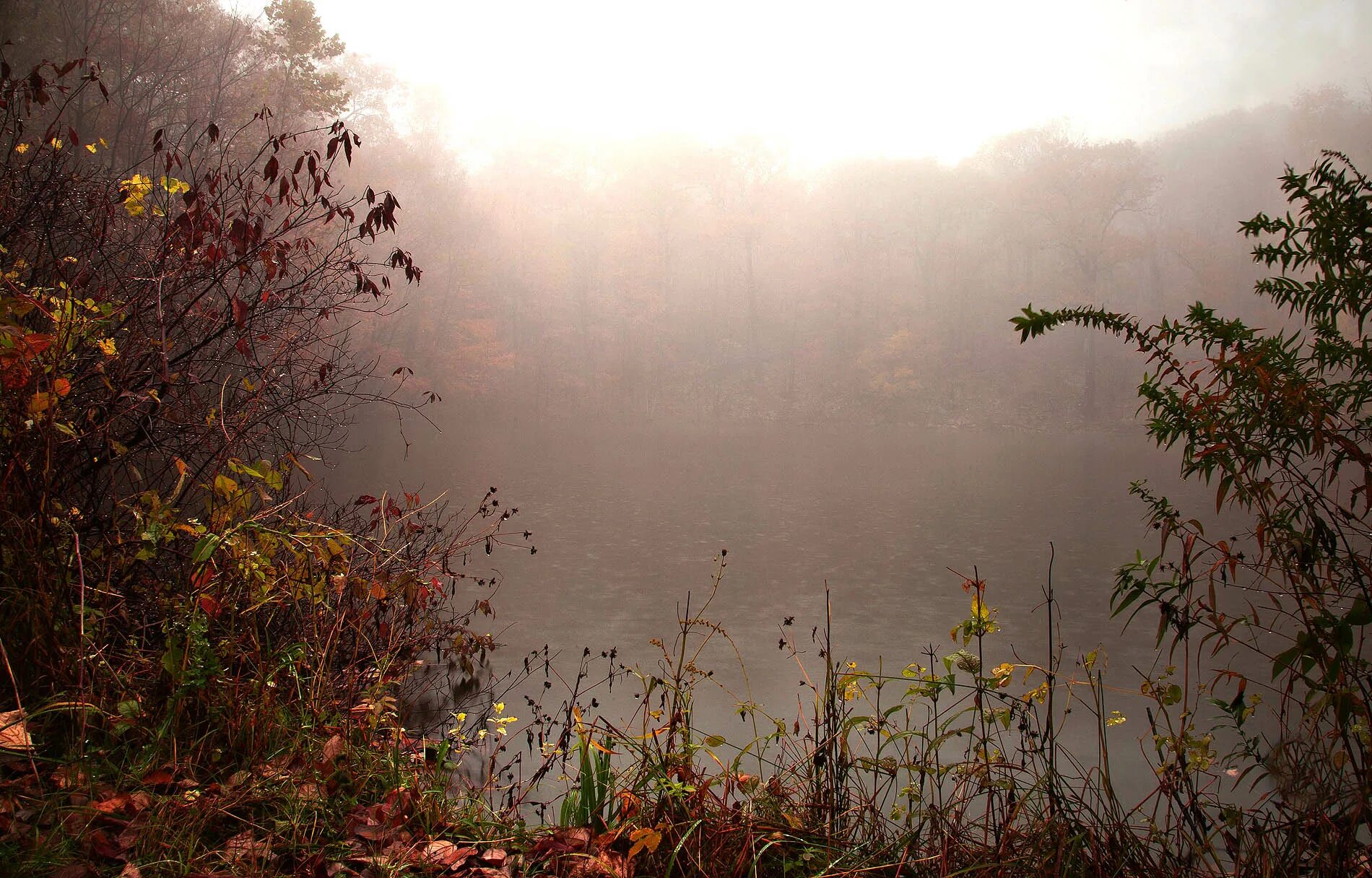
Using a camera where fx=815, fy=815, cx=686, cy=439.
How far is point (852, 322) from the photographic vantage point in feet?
98.2

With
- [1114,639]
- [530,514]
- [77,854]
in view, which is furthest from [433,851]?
[530,514]

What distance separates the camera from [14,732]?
4.87 ft

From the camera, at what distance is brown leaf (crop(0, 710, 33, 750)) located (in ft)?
4.65

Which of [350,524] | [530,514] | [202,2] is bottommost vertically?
[350,524]

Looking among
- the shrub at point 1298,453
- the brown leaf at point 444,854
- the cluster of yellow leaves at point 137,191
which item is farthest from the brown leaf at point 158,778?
the shrub at point 1298,453

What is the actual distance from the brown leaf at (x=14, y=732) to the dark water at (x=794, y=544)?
2.27 meters

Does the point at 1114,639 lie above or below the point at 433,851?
above

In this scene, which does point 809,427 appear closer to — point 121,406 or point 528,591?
point 528,591

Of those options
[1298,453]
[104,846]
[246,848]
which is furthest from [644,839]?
[1298,453]

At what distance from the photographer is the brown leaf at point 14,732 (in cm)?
142

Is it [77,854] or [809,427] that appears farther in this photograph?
[809,427]

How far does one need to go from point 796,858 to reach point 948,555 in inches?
209

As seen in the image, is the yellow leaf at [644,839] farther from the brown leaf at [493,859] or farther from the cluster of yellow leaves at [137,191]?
the cluster of yellow leaves at [137,191]

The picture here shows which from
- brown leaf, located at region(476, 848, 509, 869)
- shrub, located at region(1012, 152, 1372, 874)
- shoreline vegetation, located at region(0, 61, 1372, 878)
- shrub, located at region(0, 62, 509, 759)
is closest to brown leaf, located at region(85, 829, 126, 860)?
shoreline vegetation, located at region(0, 61, 1372, 878)
